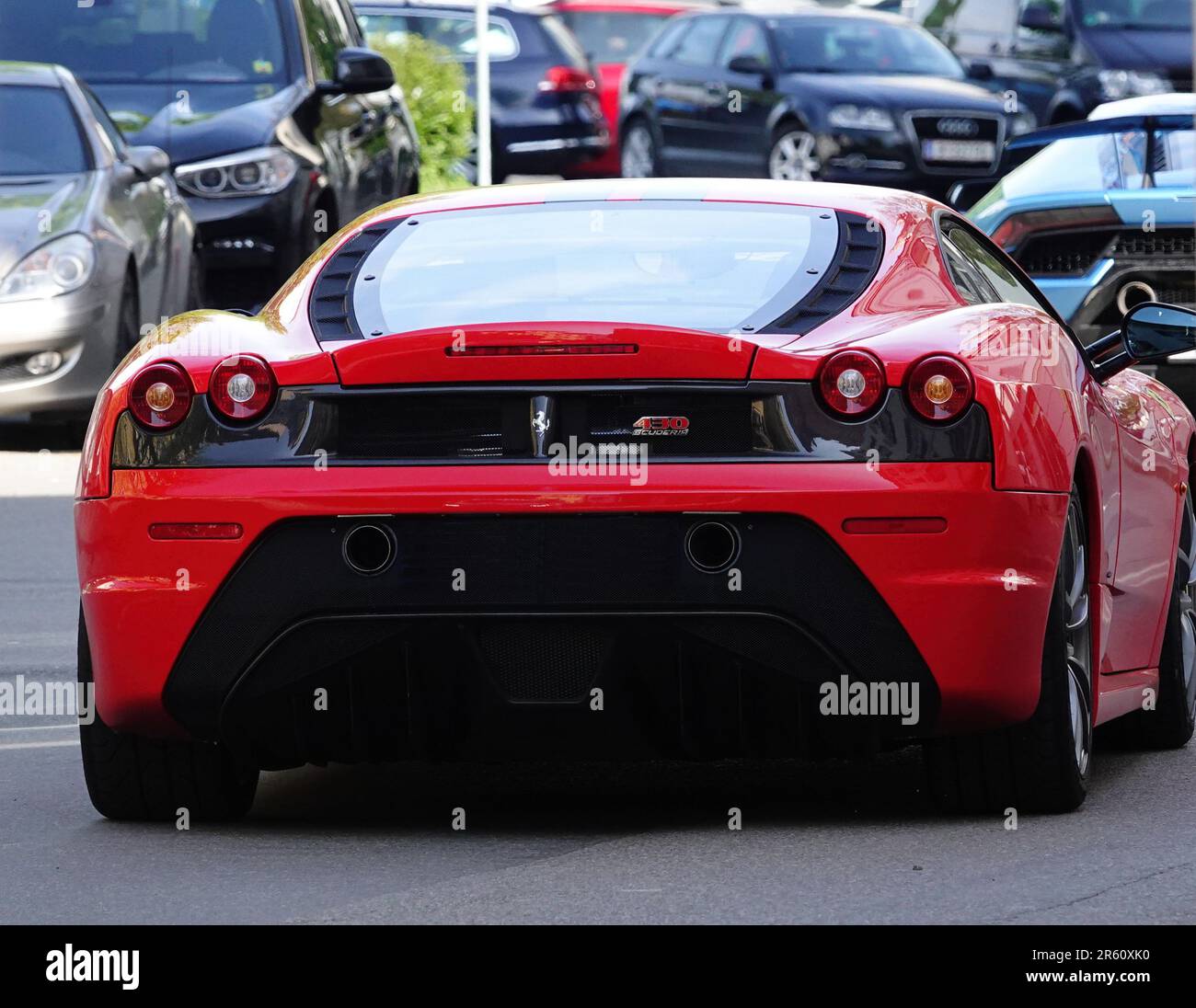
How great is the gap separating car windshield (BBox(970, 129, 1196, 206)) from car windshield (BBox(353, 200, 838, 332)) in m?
7.17

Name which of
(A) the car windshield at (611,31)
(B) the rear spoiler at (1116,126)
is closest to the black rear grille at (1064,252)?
(B) the rear spoiler at (1116,126)

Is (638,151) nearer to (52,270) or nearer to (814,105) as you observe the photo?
(814,105)

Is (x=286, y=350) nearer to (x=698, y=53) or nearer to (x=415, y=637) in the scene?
(x=415, y=637)

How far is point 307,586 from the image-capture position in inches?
219

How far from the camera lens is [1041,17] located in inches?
968

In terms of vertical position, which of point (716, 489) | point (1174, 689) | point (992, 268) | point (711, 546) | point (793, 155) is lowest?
point (793, 155)

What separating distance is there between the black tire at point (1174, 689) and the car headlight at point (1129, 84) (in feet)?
55.2

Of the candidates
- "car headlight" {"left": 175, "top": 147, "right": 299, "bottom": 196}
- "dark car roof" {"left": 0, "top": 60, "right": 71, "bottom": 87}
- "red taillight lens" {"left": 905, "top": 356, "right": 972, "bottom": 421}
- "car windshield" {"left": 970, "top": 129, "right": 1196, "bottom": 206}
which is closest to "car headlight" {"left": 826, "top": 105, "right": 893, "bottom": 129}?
"car headlight" {"left": 175, "top": 147, "right": 299, "bottom": 196}

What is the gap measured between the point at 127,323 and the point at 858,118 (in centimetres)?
986

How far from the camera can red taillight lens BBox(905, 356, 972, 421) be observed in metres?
5.52

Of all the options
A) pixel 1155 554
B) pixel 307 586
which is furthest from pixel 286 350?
pixel 1155 554

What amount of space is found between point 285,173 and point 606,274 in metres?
9.91

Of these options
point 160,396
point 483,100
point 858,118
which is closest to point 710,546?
point 160,396

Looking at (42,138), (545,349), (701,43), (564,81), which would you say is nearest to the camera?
(545,349)
